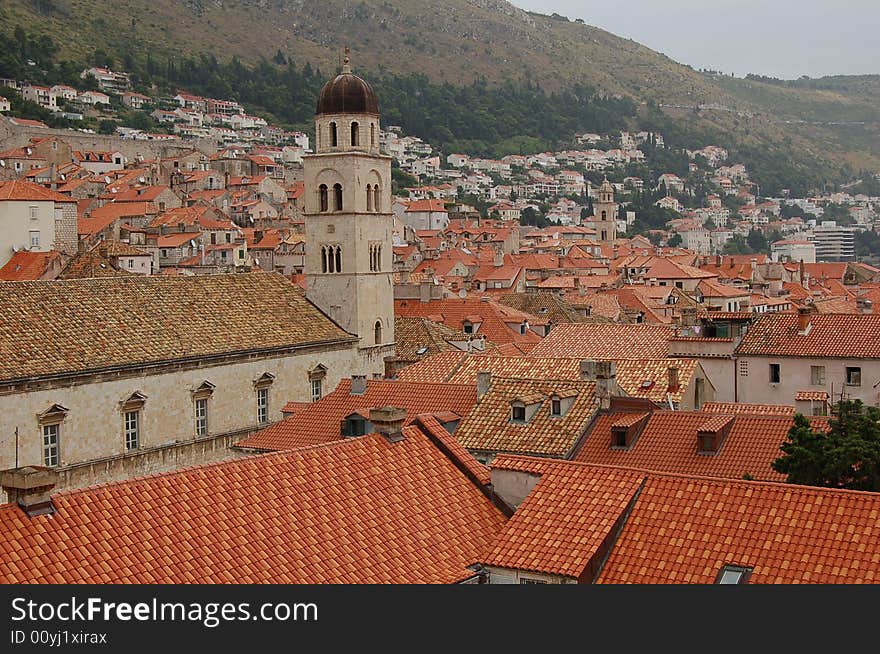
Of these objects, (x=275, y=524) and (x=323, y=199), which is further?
(x=323, y=199)

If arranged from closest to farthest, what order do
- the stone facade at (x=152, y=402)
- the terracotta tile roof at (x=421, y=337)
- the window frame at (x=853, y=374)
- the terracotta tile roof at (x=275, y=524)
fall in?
the terracotta tile roof at (x=275, y=524), the stone facade at (x=152, y=402), the window frame at (x=853, y=374), the terracotta tile roof at (x=421, y=337)

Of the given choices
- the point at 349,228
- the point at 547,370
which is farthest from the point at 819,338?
the point at 349,228

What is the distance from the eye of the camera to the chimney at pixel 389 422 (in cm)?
1972

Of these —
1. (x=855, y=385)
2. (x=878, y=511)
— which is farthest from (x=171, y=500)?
(x=855, y=385)

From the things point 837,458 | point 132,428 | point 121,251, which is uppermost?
point 121,251

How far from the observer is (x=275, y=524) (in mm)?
16922

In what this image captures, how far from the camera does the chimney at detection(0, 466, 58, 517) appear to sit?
15.1 metres

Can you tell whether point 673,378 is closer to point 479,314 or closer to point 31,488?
point 31,488

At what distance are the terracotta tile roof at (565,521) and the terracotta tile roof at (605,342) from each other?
81.6 feet

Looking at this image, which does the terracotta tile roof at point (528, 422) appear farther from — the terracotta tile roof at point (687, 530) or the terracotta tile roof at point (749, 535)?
the terracotta tile roof at point (749, 535)

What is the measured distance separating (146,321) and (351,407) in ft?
28.7

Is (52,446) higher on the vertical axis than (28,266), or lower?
lower

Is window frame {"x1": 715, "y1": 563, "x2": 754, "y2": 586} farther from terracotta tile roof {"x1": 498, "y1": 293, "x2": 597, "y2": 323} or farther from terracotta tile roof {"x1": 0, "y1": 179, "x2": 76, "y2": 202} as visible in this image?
terracotta tile roof {"x1": 0, "y1": 179, "x2": 76, "y2": 202}

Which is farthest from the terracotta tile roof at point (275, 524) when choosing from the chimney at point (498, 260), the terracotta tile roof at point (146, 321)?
the chimney at point (498, 260)
